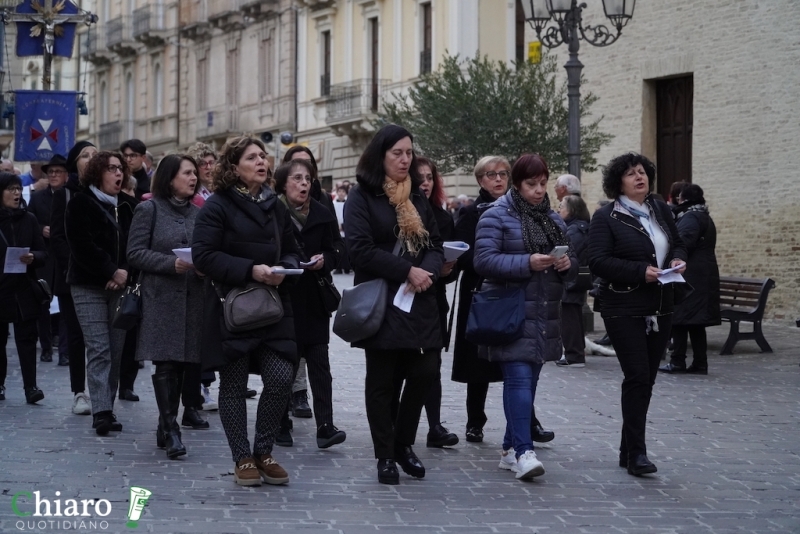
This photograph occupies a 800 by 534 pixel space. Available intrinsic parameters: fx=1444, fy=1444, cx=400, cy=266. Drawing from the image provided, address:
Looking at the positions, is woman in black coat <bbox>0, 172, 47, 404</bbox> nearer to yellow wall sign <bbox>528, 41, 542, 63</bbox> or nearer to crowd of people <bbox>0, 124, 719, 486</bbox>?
crowd of people <bbox>0, 124, 719, 486</bbox>

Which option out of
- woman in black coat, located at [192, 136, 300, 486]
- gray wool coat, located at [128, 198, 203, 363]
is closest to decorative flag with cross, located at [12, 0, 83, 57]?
gray wool coat, located at [128, 198, 203, 363]

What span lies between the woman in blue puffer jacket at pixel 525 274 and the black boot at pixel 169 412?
2.02 metres

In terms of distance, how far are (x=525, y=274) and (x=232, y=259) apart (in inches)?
66.0

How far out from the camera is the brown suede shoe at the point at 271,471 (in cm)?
793

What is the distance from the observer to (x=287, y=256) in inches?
328

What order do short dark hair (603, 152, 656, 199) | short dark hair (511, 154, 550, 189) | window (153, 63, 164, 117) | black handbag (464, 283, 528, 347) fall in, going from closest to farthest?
black handbag (464, 283, 528, 347), short dark hair (511, 154, 550, 189), short dark hair (603, 152, 656, 199), window (153, 63, 164, 117)

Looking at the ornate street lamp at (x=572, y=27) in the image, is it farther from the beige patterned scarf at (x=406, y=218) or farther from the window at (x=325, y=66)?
the window at (x=325, y=66)

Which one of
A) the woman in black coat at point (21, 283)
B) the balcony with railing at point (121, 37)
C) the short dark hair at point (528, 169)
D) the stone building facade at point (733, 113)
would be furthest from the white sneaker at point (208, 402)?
the balcony with railing at point (121, 37)

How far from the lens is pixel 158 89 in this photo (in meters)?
56.9

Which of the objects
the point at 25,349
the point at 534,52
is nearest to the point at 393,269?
the point at 25,349

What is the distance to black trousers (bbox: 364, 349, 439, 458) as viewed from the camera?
8.09 metres

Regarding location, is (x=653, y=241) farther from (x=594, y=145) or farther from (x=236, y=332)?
(x=594, y=145)

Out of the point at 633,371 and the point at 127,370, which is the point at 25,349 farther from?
the point at 633,371

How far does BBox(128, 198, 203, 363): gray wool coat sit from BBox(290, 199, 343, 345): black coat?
662mm
